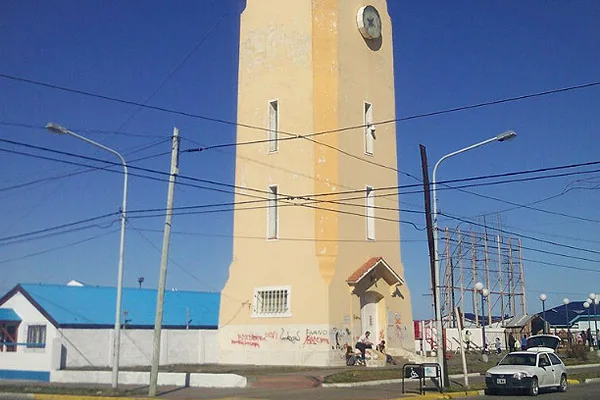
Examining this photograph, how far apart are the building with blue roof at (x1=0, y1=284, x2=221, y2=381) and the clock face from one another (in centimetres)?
1770

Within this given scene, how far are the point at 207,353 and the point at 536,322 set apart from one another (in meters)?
28.1

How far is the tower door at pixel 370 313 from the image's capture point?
1384 inches

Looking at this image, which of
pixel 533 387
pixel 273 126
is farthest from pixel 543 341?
pixel 273 126

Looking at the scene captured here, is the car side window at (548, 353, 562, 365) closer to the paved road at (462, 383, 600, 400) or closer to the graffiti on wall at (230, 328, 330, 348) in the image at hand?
the paved road at (462, 383, 600, 400)

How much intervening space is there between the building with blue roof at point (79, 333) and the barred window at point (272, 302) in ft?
11.3

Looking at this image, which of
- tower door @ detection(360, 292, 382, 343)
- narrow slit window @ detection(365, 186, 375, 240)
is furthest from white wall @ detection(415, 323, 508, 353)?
narrow slit window @ detection(365, 186, 375, 240)

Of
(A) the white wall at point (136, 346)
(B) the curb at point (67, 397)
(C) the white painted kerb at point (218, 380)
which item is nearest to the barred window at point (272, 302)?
(A) the white wall at point (136, 346)

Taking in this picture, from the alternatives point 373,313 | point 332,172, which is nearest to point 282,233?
point 332,172

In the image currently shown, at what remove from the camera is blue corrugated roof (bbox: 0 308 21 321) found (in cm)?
3397

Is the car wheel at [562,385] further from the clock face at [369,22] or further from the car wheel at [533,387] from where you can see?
the clock face at [369,22]

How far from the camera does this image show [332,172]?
113 feet

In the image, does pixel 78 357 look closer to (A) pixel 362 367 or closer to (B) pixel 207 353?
(B) pixel 207 353

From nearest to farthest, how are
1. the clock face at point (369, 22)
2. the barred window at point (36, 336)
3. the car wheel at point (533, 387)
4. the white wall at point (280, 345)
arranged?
the car wheel at point (533, 387), the white wall at point (280, 345), the barred window at point (36, 336), the clock face at point (369, 22)

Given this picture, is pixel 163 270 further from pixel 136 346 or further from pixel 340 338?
pixel 136 346
